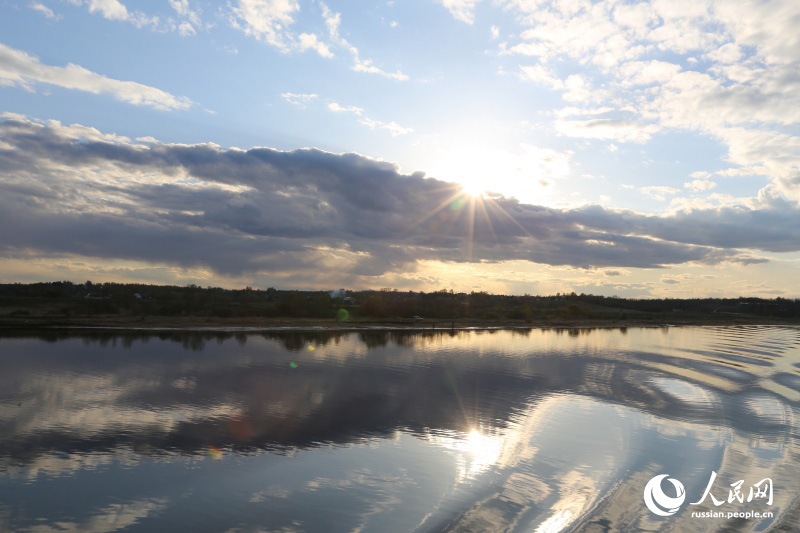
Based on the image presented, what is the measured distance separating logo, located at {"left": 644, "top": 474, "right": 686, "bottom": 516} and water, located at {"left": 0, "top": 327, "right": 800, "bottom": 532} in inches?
8.3

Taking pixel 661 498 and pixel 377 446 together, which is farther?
pixel 377 446

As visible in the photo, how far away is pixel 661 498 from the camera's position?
546 inches

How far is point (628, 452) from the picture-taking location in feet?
58.9

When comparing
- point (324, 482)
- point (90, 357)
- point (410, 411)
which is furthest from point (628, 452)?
point (90, 357)

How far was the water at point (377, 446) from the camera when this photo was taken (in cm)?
1255

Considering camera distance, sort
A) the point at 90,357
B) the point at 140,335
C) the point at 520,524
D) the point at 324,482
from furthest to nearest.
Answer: the point at 140,335
the point at 90,357
the point at 324,482
the point at 520,524

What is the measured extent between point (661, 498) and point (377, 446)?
9008 millimetres

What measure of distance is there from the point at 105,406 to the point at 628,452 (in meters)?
21.9

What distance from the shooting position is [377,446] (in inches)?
706

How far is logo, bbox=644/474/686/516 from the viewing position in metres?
13.2

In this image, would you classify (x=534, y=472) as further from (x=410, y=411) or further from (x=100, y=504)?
(x=100, y=504)

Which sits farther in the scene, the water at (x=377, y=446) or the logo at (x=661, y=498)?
the logo at (x=661, y=498)

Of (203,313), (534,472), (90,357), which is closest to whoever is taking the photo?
(534,472)

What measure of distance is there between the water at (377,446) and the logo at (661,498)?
0.70 ft
